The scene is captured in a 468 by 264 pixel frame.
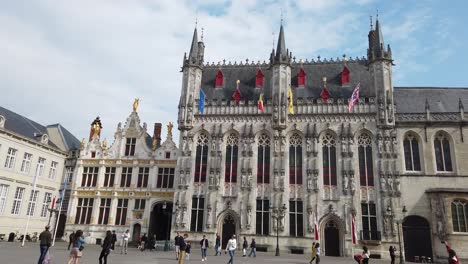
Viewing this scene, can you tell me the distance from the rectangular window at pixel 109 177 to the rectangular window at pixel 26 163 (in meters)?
8.76

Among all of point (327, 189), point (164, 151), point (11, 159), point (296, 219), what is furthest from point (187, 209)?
point (11, 159)

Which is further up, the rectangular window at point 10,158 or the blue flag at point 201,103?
the blue flag at point 201,103

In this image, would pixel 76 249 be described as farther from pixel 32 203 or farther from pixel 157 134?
pixel 32 203

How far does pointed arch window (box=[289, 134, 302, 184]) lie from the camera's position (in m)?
36.7

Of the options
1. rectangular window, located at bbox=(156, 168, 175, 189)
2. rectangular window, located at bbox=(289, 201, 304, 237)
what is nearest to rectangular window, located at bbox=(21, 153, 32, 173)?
rectangular window, located at bbox=(156, 168, 175, 189)

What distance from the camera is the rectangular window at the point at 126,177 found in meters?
42.1

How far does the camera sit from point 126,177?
4222cm

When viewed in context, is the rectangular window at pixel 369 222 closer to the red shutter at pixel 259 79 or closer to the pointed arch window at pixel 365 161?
the pointed arch window at pixel 365 161

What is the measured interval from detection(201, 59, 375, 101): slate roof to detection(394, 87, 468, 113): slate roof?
13.5ft

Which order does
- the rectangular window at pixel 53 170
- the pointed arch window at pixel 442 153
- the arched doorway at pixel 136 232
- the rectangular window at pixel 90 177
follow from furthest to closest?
1. the rectangular window at pixel 53 170
2. the rectangular window at pixel 90 177
3. the arched doorway at pixel 136 232
4. the pointed arch window at pixel 442 153

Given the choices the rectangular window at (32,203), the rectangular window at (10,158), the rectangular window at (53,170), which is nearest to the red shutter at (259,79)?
the rectangular window at (53,170)

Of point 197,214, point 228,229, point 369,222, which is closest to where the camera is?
point 369,222

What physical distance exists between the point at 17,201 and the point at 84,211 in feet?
23.7

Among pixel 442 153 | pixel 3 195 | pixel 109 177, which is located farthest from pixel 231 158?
pixel 3 195
